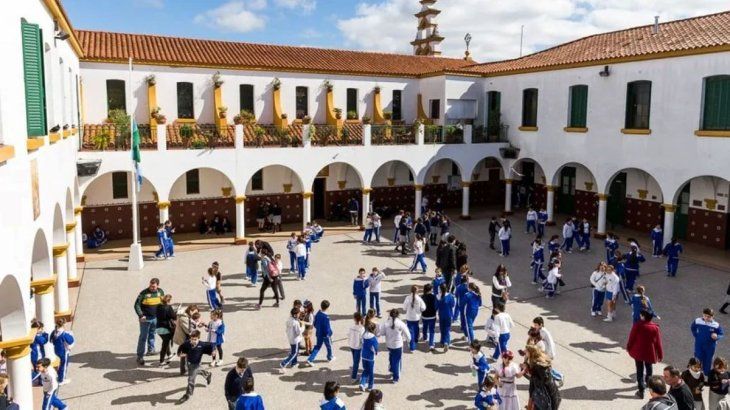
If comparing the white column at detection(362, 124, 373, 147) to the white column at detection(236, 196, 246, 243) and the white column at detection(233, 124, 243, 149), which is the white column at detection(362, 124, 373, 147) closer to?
the white column at detection(233, 124, 243, 149)

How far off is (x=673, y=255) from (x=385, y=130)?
13.7 meters

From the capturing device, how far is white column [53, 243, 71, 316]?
14.4 metres

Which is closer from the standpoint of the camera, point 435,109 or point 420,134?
point 420,134

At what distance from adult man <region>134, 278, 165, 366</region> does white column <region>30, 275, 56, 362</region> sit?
1.69 meters

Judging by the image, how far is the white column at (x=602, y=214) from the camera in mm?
24750

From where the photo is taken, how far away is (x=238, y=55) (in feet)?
90.1

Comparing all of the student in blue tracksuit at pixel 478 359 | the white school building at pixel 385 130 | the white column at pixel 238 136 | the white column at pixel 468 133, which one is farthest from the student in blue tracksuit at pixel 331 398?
the white column at pixel 468 133

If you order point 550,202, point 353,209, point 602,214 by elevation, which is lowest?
point 353,209

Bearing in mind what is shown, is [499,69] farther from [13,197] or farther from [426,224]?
[13,197]

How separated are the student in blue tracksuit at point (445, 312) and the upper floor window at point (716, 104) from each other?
13.8m

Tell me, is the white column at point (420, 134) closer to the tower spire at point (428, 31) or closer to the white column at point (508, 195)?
the white column at point (508, 195)

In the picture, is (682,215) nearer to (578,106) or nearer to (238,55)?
(578,106)

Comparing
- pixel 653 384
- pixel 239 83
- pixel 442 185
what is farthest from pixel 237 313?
pixel 442 185

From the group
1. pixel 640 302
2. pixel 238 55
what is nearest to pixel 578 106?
pixel 640 302
